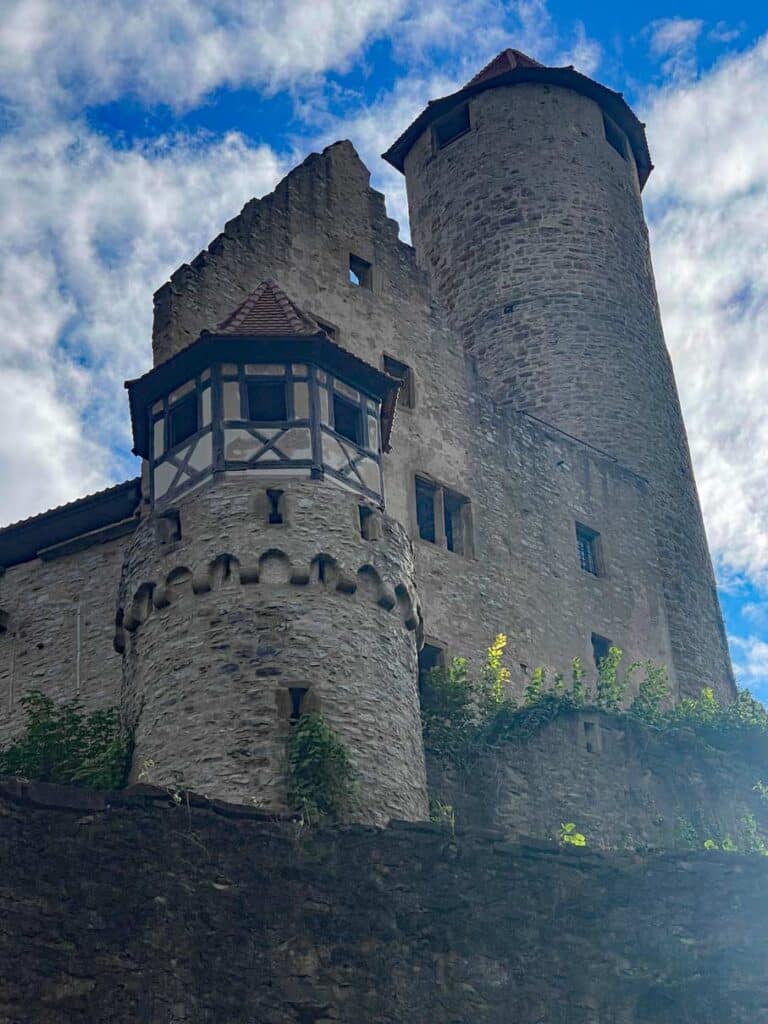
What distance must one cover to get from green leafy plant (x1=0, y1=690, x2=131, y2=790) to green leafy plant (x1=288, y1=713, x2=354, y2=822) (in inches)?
90.6

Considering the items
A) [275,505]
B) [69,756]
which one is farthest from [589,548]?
[69,756]

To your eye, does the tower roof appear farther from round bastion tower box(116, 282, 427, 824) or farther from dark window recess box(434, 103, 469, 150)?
round bastion tower box(116, 282, 427, 824)

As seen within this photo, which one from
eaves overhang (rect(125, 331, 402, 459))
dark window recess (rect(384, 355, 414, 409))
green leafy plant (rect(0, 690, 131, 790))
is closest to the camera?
green leafy plant (rect(0, 690, 131, 790))

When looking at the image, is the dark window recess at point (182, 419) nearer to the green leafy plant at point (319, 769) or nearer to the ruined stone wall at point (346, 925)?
the green leafy plant at point (319, 769)

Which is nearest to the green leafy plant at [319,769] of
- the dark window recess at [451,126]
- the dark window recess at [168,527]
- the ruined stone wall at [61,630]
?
the dark window recess at [168,527]

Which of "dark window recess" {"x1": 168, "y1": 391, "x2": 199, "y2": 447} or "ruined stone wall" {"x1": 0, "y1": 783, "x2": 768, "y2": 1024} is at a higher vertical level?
"dark window recess" {"x1": 168, "y1": 391, "x2": 199, "y2": 447}

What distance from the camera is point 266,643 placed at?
20.8 meters

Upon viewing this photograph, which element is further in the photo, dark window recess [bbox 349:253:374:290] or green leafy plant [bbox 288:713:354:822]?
dark window recess [bbox 349:253:374:290]

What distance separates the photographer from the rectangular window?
32281mm

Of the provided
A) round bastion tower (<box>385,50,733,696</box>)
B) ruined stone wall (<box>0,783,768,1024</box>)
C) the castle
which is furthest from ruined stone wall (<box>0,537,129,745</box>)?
round bastion tower (<box>385,50,733,696</box>)

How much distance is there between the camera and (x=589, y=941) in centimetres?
1870

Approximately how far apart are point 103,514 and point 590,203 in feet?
48.8

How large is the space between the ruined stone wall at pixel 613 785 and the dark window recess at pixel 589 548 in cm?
569

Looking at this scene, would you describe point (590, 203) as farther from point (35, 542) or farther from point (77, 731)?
point (77, 731)
